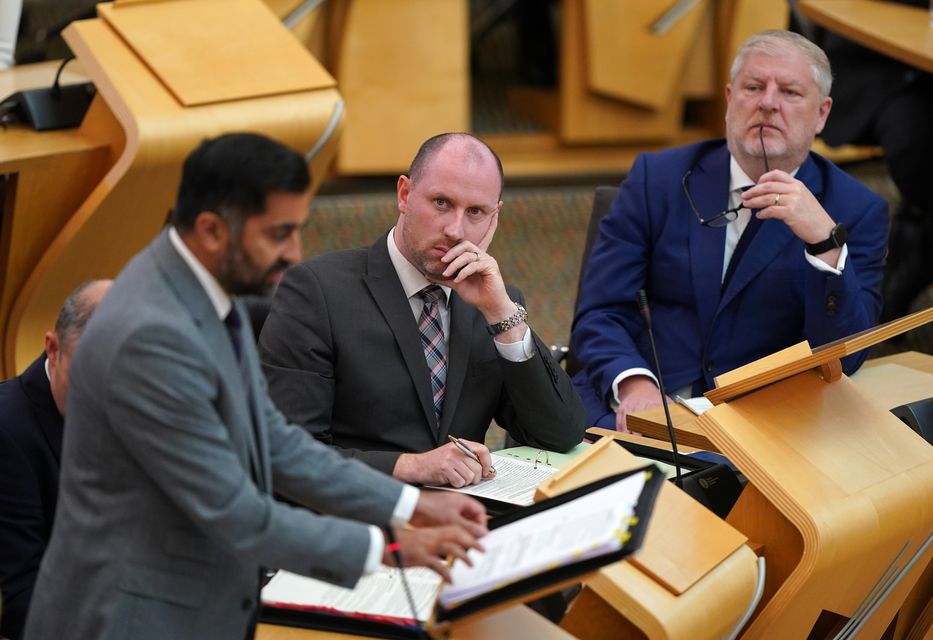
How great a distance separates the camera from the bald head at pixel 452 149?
2252mm

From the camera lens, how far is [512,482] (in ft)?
6.78

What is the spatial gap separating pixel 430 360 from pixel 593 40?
10.7 ft

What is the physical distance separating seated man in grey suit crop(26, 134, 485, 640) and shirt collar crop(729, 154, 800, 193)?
5.32 ft

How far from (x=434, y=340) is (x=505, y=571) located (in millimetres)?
934

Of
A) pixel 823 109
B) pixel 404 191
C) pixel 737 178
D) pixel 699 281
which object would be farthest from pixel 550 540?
pixel 823 109

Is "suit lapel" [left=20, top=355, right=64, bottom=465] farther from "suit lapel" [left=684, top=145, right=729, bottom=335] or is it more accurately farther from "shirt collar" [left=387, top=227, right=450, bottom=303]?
"suit lapel" [left=684, top=145, right=729, bottom=335]

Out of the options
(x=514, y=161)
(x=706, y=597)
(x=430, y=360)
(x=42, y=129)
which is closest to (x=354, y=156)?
(x=514, y=161)

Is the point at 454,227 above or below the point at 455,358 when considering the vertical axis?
above

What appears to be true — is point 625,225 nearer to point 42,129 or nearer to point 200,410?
point 42,129

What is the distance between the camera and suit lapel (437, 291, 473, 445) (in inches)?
89.7

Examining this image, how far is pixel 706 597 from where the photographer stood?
5.62ft

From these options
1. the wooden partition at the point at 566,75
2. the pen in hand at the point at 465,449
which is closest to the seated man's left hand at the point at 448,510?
the pen in hand at the point at 465,449

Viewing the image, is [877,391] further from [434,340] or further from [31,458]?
[31,458]

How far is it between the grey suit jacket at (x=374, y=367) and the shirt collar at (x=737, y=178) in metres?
0.85
